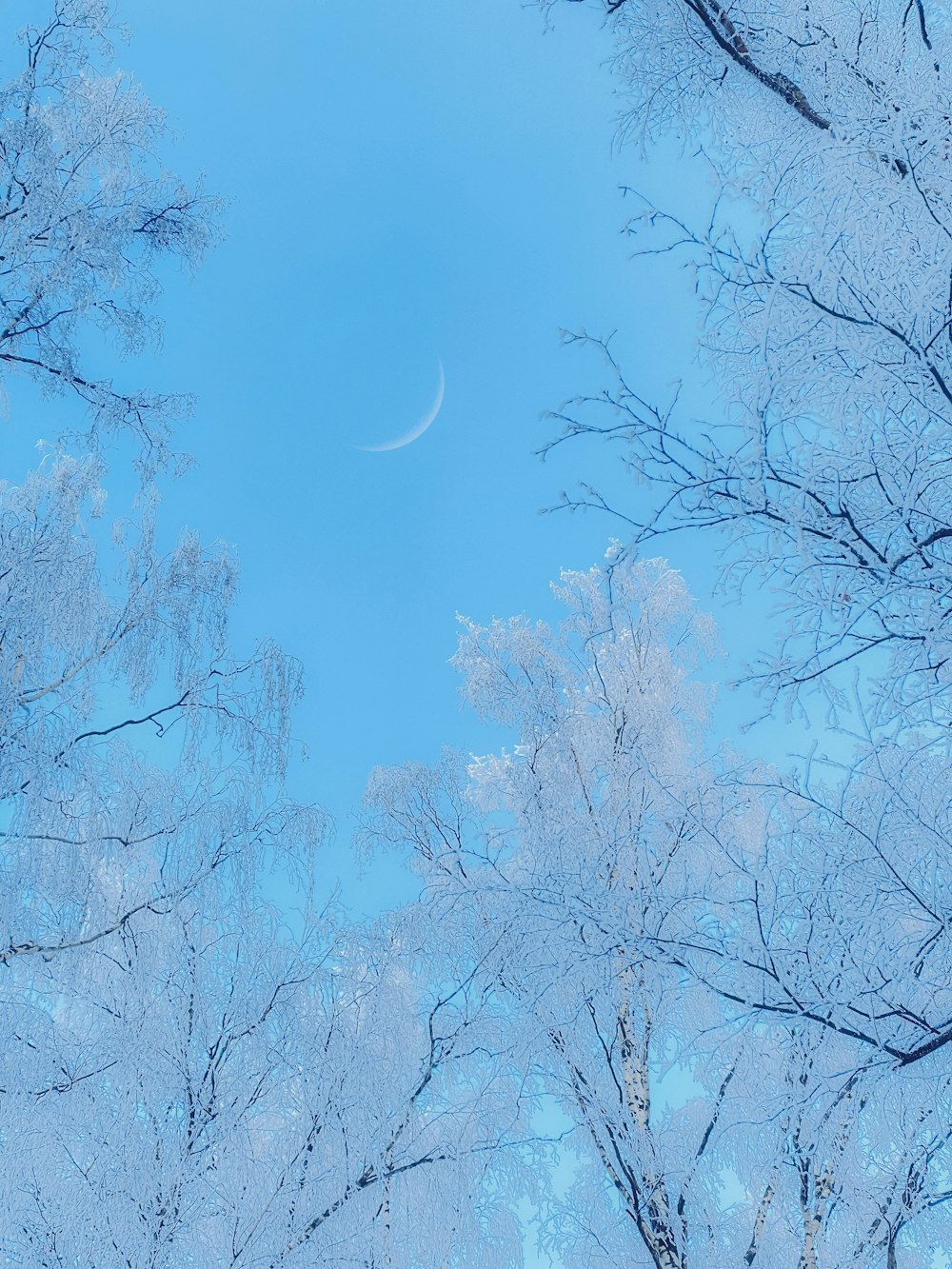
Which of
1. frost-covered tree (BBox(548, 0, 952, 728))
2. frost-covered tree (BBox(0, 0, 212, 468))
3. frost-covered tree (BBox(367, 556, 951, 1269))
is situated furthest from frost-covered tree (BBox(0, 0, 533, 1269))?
frost-covered tree (BBox(548, 0, 952, 728))

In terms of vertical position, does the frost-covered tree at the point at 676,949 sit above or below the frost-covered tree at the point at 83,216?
below

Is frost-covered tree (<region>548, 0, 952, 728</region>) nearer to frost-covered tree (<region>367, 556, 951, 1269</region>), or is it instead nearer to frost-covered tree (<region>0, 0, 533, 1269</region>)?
frost-covered tree (<region>367, 556, 951, 1269</region>)

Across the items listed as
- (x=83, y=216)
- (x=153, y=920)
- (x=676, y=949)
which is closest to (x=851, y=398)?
(x=676, y=949)

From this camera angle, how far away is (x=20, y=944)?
151 inches

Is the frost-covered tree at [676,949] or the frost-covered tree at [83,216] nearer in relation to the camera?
the frost-covered tree at [676,949]

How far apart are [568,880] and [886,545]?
1436 mm

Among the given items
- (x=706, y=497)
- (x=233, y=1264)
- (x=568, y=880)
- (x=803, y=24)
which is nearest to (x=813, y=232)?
(x=706, y=497)

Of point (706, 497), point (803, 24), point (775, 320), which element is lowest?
point (706, 497)

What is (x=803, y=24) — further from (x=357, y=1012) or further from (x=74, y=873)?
(x=357, y=1012)

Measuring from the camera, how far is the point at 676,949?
263 centimetres

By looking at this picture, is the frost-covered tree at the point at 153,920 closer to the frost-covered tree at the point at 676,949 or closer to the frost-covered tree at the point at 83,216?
the frost-covered tree at the point at 83,216

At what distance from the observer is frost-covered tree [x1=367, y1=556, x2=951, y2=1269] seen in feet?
8.03

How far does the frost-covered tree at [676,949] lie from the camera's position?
8.03 ft

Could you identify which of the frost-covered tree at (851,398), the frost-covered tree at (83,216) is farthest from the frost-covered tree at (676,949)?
the frost-covered tree at (83,216)
